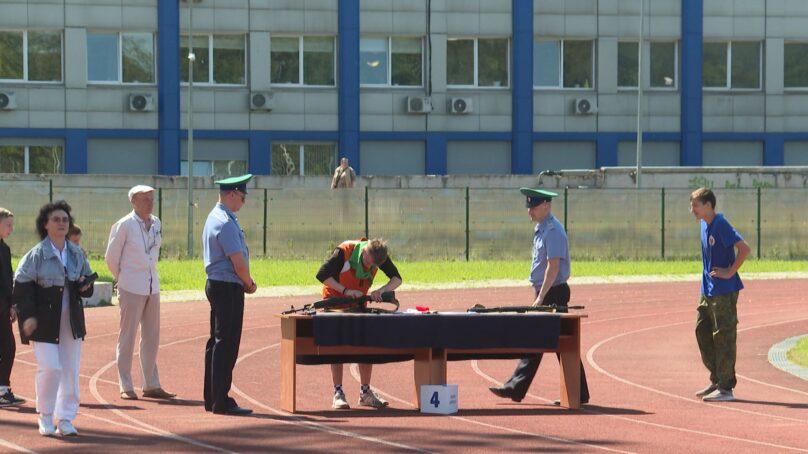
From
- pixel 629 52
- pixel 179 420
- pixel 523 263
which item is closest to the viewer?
pixel 179 420

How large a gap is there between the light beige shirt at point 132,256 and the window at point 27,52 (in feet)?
125

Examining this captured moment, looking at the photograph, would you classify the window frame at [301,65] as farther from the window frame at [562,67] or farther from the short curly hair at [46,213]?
the short curly hair at [46,213]

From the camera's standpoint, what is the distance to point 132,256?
1469cm

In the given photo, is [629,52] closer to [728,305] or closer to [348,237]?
[348,237]

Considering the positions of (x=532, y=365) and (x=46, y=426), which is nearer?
(x=46, y=426)

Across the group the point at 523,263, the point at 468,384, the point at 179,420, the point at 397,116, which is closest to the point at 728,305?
the point at 468,384

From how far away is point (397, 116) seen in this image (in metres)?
53.4

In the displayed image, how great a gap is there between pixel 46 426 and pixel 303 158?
41.6m

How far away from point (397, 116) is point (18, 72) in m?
12.3

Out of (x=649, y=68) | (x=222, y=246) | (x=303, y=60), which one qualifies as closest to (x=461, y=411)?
(x=222, y=246)

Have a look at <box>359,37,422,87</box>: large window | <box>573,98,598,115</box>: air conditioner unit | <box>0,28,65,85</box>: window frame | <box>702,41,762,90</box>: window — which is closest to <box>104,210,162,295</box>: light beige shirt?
<box>0,28,65,85</box>: window frame

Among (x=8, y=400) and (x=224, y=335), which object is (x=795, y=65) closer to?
(x=224, y=335)

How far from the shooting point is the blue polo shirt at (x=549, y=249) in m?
14.4

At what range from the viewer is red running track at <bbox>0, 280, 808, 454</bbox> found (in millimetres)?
11789
